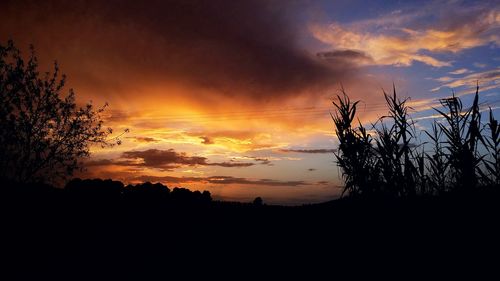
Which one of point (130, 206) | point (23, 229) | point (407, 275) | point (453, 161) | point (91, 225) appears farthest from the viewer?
point (130, 206)

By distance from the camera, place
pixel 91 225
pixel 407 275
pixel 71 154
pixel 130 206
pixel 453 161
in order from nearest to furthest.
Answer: pixel 407 275 < pixel 91 225 < pixel 453 161 < pixel 130 206 < pixel 71 154

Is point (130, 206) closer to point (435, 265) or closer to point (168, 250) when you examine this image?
point (168, 250)

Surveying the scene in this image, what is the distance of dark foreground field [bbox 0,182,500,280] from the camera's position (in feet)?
22.1

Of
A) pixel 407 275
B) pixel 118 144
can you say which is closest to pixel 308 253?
pixel 407 275

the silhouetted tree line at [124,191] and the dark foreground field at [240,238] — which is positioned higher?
the silhouetted tree line at [124,191]

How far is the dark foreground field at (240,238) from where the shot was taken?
6727 mm

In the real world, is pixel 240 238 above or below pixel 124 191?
below

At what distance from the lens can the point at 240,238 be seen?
349 inches

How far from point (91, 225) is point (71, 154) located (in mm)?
11545

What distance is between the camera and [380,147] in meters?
10.8

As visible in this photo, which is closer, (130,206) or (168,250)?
(168,250)

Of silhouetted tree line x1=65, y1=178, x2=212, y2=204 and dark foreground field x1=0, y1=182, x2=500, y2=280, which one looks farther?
silhouetted tree line x1=65, y1=178, x2=212, y2=204

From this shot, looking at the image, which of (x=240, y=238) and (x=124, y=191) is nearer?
(x=240, y=238)

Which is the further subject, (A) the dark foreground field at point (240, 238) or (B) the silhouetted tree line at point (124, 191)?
(B) the silhouetted tree line at point (124, 191)
